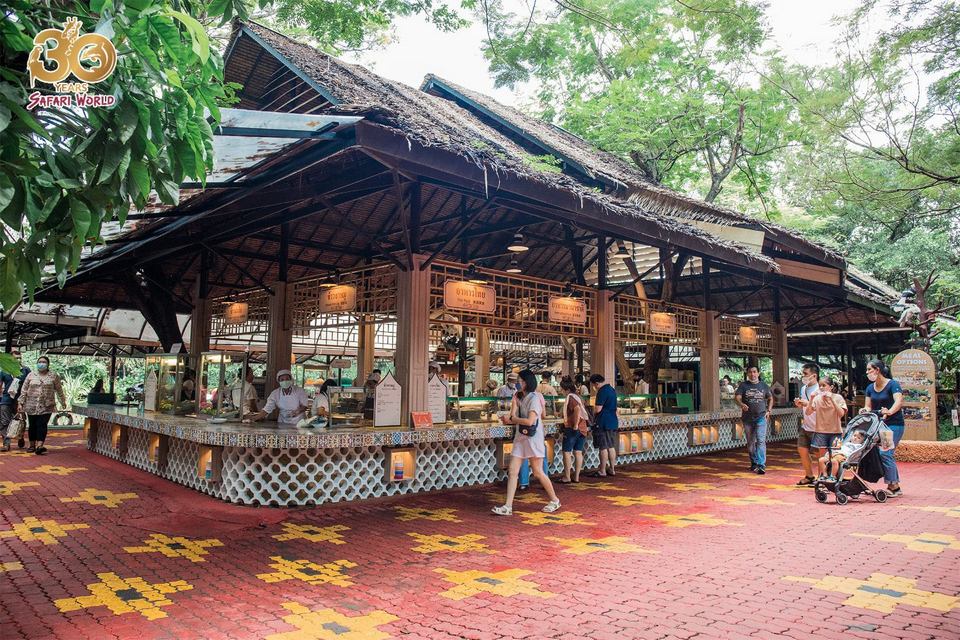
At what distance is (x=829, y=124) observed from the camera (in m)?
10.2

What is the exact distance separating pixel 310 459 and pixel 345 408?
4.07 ft

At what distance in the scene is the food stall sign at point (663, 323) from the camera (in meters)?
11.7

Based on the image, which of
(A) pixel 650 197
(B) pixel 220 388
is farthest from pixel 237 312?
(A) pixel 650 197

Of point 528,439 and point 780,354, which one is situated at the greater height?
point 780,354

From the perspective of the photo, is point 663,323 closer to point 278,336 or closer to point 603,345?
point 603,345

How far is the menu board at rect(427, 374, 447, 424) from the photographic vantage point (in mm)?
8234

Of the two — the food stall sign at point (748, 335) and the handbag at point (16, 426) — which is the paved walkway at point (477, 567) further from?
the food stall sign at point (748, 335)

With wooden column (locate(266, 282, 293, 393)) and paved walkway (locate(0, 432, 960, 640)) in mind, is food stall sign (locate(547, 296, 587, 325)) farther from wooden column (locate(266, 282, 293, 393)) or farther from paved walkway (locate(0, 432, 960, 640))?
wooden column (locate(266, 282, 293, 393))

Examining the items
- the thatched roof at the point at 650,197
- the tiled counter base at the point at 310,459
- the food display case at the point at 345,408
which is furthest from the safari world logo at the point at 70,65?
the thatched roof at the point at 650,197

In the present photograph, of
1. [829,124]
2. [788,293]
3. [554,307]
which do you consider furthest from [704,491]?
[788,293]

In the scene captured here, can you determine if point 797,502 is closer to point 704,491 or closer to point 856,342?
point 704,491

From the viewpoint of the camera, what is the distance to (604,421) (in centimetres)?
958

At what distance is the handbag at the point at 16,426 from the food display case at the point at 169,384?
3297mm

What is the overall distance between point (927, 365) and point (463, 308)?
35.8 ft
